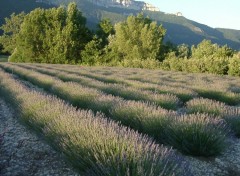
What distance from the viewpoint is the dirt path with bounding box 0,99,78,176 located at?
14.8 ft

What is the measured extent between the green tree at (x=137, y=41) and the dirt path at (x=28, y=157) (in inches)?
1757

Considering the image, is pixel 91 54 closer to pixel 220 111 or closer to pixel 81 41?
pixel 81 41

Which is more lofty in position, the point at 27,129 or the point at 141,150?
the point at 141,150

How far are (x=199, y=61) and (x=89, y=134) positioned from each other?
3004 cm

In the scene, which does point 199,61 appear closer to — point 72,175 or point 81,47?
point 81,47

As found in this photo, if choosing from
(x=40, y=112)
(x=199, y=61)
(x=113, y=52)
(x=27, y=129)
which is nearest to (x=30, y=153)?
(x=40, y=112)

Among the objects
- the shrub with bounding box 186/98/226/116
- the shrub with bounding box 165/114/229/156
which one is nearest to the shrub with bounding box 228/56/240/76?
the shrub with bounding box 186/98/226/116

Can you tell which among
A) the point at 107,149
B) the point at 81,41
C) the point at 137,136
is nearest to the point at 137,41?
the point at 81,41

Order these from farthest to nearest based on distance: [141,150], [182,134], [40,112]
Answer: [40,112] → [182,134] → [141,150]

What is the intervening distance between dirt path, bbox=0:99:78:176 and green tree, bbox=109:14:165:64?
44.6 m

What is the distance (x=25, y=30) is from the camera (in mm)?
53844

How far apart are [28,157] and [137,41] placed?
49.4 meters

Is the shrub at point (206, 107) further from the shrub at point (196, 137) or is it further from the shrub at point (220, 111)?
the shrub at point (196, 137)

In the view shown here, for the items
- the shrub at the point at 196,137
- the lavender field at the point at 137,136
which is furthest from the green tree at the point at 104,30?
the shrub at the point at 196,137
